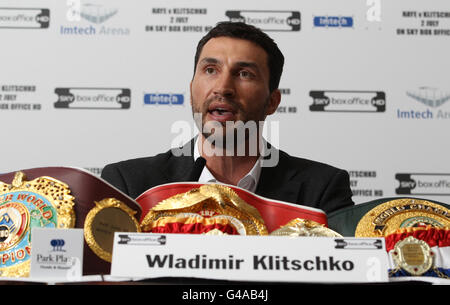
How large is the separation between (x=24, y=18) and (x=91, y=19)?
0.26 meters

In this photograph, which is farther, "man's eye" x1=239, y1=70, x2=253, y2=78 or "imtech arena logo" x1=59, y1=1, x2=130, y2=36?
"imtech arena logo" x1=59, y1=1, x2=130, y2=36

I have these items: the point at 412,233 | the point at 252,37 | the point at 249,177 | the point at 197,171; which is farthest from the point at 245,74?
the point at 412,233

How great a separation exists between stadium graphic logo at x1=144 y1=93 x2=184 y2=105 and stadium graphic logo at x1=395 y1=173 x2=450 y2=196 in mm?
861

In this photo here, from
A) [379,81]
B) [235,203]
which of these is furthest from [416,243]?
[379,81]

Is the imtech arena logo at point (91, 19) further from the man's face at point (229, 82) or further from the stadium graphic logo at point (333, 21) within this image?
the stadium graphic logo at point (333, 21)

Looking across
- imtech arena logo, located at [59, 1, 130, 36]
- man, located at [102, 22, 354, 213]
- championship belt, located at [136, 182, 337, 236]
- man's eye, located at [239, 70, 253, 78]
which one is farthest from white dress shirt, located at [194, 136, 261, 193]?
imtech arena logo, located at [59, 1, 130, 36]

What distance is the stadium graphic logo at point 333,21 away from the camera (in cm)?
204

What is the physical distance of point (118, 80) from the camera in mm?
1998

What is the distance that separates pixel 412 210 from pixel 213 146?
86 centimetres

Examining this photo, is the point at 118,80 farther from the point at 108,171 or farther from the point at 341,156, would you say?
the point at 341,156

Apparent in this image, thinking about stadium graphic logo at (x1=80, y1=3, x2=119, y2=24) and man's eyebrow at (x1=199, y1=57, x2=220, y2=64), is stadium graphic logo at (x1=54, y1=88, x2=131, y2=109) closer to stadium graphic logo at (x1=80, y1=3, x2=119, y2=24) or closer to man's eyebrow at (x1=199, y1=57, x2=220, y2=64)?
stadium graphic logo at (x1=80, y1=3, x2=119, y2=24)

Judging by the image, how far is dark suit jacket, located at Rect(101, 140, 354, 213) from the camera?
146 cm
